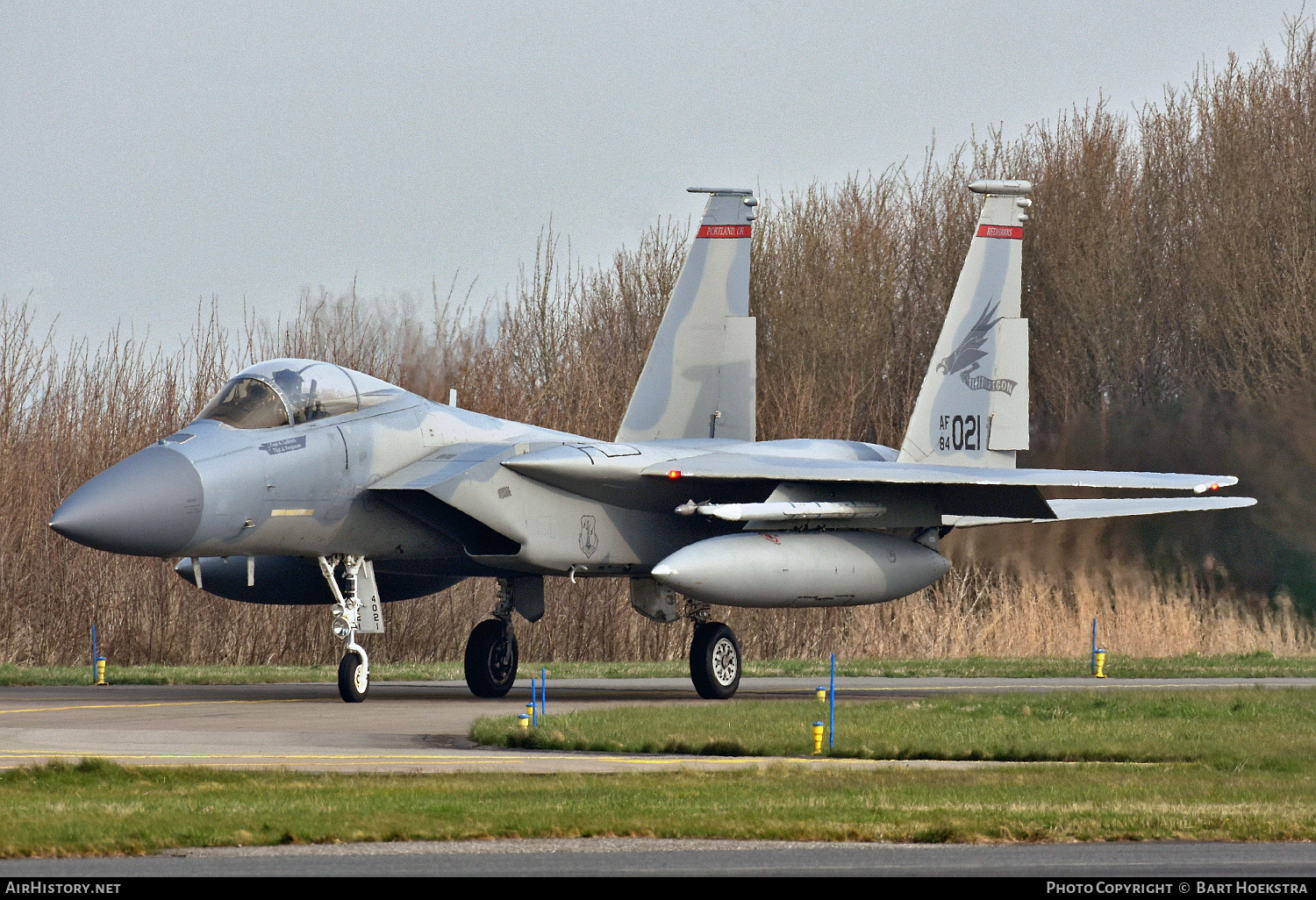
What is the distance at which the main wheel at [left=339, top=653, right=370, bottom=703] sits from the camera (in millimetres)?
15148

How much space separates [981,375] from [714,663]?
534cm

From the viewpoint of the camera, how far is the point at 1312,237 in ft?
Result: 111

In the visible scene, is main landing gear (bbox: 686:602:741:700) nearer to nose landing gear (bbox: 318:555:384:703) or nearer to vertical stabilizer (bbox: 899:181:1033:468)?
nose landing gear (bbox: 318:555:384:703)

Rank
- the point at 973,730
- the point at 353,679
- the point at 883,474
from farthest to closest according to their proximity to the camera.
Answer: the point at 883,474, the point at 353,679, the point at 973,730

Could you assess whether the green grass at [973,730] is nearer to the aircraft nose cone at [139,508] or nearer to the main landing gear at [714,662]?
the main landing gear at [714,662]

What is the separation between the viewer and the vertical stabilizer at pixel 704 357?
61.5 ft

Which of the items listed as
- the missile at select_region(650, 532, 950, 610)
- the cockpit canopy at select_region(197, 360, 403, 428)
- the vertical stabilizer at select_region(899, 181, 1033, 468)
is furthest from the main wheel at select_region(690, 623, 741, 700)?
the cockpit canopy at select_region(197, 360, 403, 428)

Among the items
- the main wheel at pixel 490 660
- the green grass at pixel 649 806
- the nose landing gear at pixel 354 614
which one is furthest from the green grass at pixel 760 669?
the green grass at pixel 649 806

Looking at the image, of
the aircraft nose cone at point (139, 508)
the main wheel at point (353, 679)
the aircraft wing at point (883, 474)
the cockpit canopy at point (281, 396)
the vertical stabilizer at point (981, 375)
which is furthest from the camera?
the vertical stabilizer at point (981, 375)

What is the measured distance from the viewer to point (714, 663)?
1686cm

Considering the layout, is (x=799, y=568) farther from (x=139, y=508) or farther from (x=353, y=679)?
(x=139, y=508)

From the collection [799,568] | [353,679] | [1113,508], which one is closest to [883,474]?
[799,568]

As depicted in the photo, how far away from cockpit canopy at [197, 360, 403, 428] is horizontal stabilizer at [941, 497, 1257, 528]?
23.4ft

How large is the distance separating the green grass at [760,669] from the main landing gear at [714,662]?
144 inches
